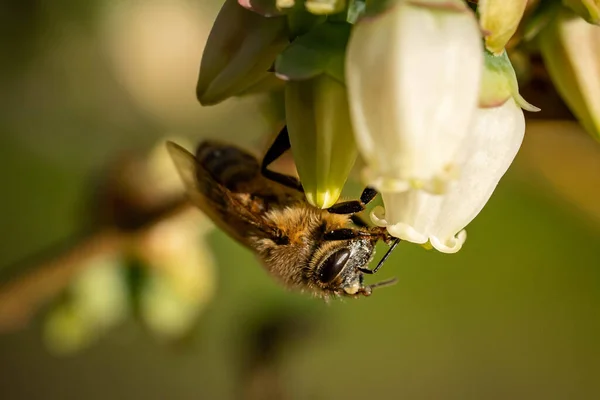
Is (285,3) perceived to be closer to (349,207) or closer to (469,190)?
(469,190)

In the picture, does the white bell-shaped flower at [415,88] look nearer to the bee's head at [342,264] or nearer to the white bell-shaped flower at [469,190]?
the white bell-shaped flower at [469,190]

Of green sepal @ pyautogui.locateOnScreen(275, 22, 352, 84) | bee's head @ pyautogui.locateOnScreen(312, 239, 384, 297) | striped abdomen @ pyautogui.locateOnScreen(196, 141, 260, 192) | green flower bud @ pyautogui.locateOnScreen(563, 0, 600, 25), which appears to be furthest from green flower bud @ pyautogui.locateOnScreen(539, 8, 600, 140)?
striped abdomen @ pyautogui.locateOnScreen(196, 141, 260, 192)

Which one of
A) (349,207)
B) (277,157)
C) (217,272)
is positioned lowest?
(217,272)

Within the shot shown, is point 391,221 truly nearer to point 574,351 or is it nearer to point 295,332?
point 295,332

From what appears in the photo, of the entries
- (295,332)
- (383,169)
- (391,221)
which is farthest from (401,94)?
(295,332)

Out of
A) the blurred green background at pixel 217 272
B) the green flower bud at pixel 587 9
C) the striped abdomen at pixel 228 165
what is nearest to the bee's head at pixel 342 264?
the striped abdomen at pixel 228 165

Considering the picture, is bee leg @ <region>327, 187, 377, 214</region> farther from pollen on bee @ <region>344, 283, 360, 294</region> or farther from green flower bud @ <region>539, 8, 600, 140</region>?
green flower bud @ <region>539, 8, 600, 140</region>

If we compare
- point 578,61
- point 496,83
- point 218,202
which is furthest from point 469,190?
point 218,202
